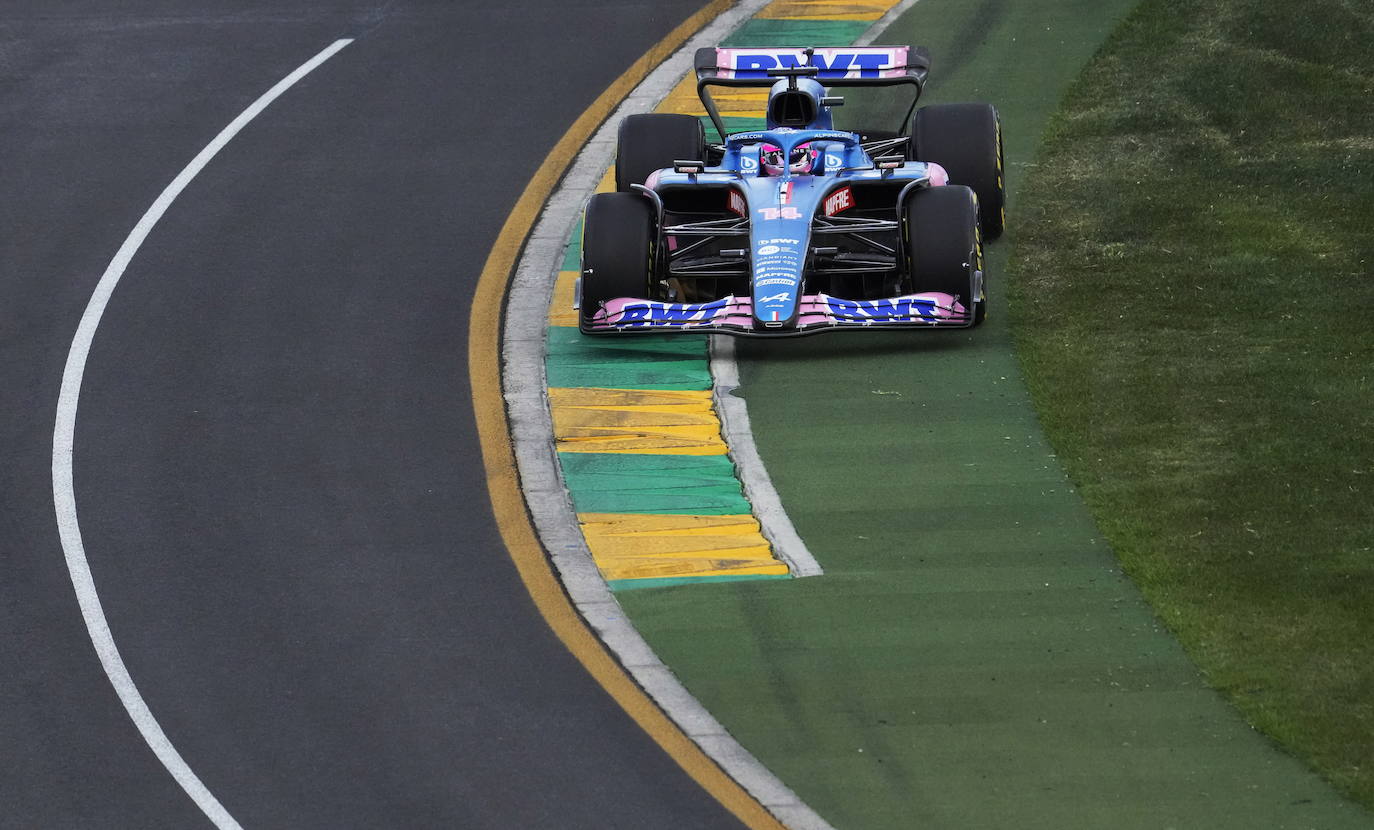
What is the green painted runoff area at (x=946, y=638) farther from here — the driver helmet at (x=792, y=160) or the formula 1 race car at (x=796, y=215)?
the driver helmet at (x=792, y=160)

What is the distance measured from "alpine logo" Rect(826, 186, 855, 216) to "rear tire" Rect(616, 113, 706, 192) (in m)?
1.92

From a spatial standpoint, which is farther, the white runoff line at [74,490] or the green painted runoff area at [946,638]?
the white runoff line at [74,490]

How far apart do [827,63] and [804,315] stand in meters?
3.57

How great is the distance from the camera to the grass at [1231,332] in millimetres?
14797

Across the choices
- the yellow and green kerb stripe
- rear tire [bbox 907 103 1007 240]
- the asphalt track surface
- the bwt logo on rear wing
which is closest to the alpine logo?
rear tire [bbox 907 103 1007 240]

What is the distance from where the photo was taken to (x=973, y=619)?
15250mm

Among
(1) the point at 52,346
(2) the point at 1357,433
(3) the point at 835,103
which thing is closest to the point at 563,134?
(3) the point at 835,103

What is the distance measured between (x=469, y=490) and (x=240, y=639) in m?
2.83

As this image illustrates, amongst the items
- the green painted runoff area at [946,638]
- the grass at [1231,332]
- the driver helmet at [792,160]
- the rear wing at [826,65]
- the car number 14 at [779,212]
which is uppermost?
the rear wing at [826,65]

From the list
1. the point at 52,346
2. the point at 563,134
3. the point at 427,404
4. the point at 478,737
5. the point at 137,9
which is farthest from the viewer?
the point at 137,9

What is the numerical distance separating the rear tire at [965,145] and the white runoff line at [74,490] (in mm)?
8037

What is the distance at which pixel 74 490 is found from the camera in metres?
18.0

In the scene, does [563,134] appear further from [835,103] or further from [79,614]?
[79,614]

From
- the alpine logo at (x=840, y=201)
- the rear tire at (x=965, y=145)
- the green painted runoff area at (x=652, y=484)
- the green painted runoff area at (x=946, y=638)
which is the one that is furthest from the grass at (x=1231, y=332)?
the green painted runoff area at (x=652, y=484)
